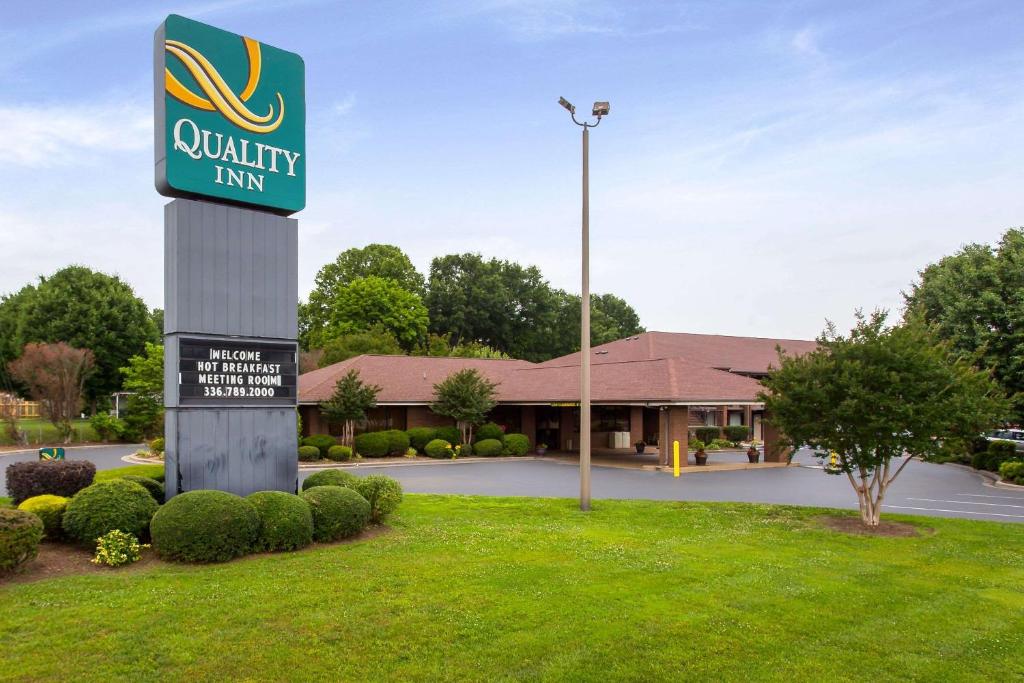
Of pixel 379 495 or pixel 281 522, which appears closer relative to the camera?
pixel 281 522

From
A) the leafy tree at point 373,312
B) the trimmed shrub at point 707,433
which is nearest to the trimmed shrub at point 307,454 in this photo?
the trimmed shrub at point 707,433

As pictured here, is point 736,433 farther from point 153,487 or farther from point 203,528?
point 203,528

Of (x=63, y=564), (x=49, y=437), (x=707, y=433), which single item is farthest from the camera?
(x=49, y=437)

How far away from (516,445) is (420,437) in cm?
426

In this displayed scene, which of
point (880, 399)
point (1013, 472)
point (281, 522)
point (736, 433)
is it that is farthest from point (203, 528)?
point (736, 433)

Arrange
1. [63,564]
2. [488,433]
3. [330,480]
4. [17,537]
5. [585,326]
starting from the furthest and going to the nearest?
[488,433] → [585,326] → [330,480] → [63,564] → [17,537]

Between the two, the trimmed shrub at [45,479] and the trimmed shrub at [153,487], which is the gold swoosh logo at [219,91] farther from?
the trimmed shrub at [45,479]

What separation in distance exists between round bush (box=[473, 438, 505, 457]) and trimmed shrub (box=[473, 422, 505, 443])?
2.46ft

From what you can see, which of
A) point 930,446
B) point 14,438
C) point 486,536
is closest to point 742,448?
point 930,446

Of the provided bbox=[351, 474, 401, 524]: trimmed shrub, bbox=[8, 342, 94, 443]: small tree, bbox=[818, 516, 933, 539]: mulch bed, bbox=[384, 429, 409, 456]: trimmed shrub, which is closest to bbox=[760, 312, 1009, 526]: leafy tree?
bbox=[818, 516, 933, 539]: mulch bed

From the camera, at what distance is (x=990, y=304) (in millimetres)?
27344

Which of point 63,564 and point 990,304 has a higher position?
point 990,304

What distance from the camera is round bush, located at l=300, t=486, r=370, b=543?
40.3ft

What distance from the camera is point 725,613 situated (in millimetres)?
8945
